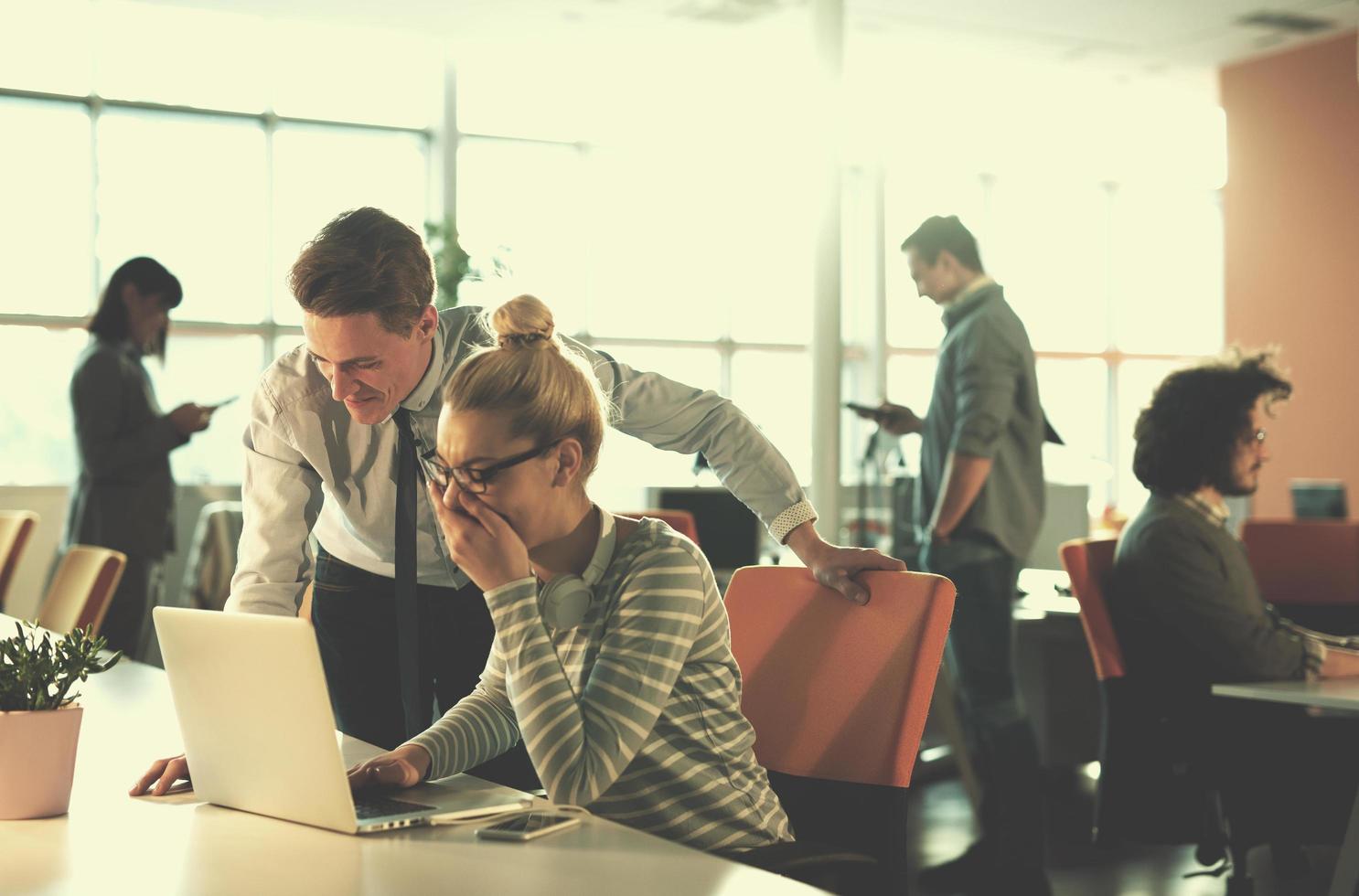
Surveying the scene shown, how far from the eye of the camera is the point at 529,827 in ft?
4.14

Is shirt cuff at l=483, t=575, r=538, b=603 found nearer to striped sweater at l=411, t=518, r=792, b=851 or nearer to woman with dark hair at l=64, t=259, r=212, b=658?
striped sweater at l=411, t=518, r=792, b=851

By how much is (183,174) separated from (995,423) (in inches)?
241

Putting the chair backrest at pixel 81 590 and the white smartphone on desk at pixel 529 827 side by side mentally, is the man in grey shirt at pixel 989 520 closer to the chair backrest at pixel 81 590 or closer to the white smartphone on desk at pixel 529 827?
the chair backrest at pixel 81 590

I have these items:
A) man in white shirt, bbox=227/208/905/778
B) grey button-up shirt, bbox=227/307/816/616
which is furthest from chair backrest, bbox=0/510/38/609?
grey button-up shirt, bbox=227/307/816/616

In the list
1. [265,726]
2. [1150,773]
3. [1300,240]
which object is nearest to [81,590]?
[265,726]

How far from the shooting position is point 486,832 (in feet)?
4.09

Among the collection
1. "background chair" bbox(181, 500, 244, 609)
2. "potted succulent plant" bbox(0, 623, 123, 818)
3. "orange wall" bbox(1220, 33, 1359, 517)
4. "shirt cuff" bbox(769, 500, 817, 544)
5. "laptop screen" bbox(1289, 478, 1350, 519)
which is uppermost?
"orange wall" bbox(1220, 33, 1359, 517)

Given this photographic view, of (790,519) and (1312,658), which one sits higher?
(790,519)

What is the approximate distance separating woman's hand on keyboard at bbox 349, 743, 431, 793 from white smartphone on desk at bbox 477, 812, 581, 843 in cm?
17

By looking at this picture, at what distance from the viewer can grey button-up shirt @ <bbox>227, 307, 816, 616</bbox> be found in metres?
1.94

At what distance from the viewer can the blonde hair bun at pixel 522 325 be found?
1557 mm

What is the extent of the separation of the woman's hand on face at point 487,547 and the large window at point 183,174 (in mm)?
6825

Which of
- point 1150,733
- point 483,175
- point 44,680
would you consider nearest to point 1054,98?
point 483,175

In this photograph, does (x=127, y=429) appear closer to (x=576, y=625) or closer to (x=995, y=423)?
(x=995, y=423)
